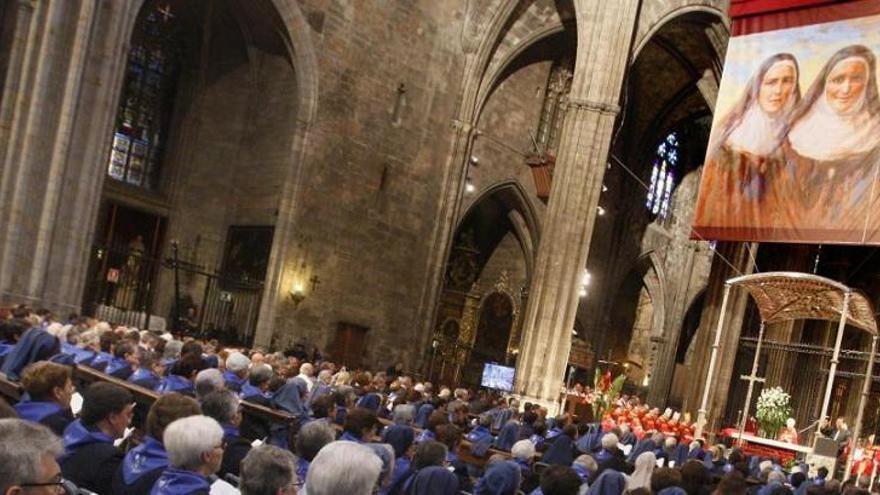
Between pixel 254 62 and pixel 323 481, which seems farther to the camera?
pixel 254 62

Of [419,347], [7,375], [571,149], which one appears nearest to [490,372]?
[419,347]

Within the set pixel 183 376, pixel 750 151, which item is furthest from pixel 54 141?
pixel 750 151

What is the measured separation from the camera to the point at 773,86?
814 inches

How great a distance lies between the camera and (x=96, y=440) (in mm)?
4688

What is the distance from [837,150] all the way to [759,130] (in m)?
1.98

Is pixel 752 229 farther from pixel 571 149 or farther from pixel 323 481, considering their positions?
pixel 323 481

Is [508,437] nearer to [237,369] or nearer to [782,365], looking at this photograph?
[237,369]

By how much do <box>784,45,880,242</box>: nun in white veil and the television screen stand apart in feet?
36.1

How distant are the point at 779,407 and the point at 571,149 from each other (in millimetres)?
8520

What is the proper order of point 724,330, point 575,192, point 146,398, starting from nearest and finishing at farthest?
1. point 146,398
2. point 575,192
3. point 724,330

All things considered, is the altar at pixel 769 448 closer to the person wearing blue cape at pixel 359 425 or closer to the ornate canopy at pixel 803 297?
the ornate canopy at pixel 803 297

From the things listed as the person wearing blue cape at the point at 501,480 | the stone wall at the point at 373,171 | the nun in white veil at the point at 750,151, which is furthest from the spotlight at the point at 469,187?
the person wearing blue cape at the point at 501,480

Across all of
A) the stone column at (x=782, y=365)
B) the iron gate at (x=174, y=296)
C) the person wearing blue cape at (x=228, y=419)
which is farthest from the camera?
the stone column at (x=782, y=365)

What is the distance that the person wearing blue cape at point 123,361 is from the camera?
895 centimetres
